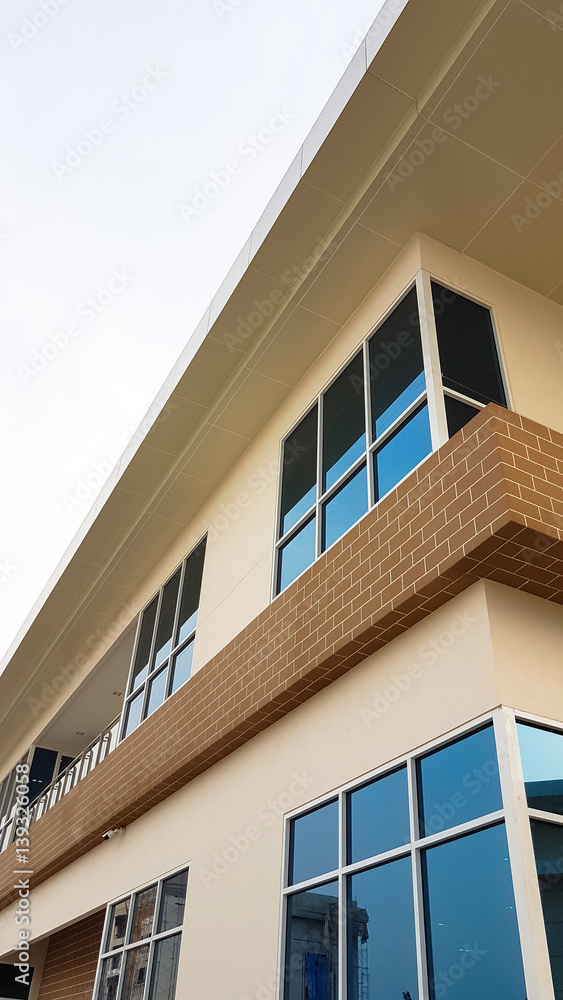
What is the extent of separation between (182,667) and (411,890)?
17.2 ft

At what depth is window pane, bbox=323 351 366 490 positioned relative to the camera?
704cm

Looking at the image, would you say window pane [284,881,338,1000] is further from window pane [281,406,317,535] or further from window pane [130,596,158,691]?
window pane [130,596,158,691]

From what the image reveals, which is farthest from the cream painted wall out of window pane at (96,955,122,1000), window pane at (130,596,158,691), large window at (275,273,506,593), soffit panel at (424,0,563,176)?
soffit panel at (424,0,563,176)

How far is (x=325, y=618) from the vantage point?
608cm

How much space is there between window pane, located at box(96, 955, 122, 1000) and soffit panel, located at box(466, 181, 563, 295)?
8034 mm

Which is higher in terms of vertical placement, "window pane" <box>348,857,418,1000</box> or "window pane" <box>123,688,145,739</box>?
"window pane" <box>123,688,145,739</box>

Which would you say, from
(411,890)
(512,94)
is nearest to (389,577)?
(411,890)

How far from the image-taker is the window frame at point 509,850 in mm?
3639

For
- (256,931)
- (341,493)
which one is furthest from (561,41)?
(256,931)

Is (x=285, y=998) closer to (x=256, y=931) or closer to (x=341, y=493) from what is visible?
(x=256, y=931)

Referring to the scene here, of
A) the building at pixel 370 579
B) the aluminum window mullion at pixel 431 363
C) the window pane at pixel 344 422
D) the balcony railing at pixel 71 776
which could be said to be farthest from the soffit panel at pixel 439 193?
the balcony railing at pixel 71 776

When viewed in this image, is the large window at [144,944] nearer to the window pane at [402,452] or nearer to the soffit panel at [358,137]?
the window pane at [402,452]

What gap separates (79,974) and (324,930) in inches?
382

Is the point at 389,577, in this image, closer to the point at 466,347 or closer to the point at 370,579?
the point at 370,579
